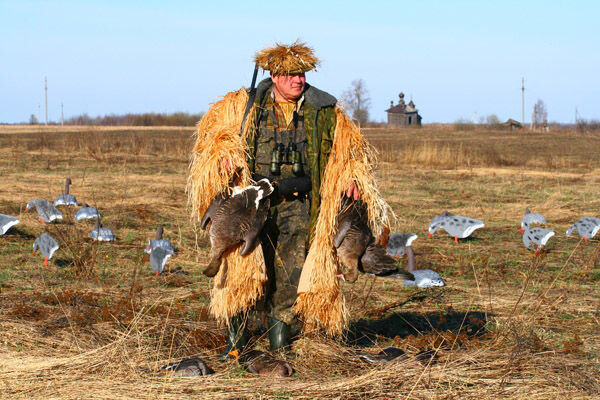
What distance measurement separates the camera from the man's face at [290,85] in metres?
4.32

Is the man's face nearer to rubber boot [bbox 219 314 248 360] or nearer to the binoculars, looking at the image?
the binoculars

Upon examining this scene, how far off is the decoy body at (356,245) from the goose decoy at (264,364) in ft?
2.21

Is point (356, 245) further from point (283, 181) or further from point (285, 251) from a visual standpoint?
point (283, 181)

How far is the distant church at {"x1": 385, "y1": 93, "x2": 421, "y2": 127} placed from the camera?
66.7 m

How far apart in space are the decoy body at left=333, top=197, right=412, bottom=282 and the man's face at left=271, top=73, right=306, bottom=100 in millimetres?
770

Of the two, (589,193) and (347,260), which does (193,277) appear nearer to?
(347,260)

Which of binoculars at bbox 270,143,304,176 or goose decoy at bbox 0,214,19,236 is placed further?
goose decoy at bbox 0,214,19,236

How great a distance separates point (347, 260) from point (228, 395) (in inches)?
44.0

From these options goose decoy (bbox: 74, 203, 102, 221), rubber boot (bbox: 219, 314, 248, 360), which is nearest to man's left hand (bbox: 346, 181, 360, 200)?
rubber boot (bbox: 219, 314, 248, 360)

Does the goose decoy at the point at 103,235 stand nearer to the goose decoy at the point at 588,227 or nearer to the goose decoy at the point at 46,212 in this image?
the goose decoy at the point at 46,212

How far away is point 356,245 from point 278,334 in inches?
32.7

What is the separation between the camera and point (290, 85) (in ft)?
14.2

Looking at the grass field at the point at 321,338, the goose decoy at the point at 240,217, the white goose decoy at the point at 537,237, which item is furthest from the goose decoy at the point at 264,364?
the white goose decoy at the point at 537,237

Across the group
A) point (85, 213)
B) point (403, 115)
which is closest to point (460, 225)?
point (85, 213)
